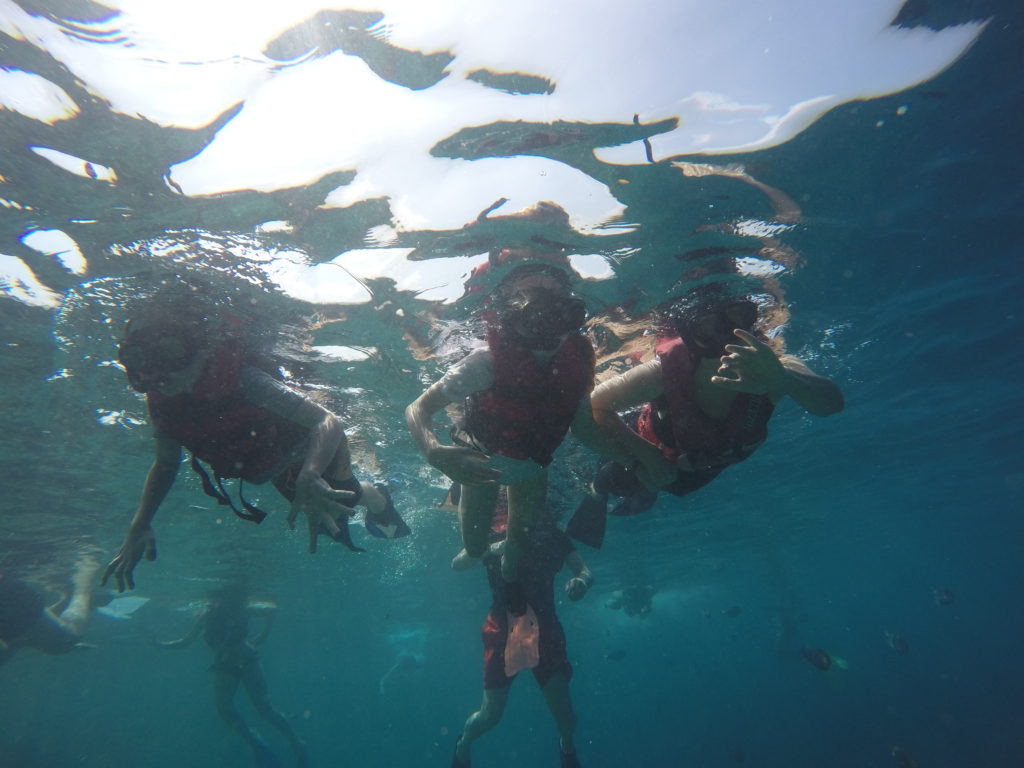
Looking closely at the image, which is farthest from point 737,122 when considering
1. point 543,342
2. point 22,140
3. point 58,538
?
point 58,538

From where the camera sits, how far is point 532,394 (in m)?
4.77

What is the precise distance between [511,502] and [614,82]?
17.0ft

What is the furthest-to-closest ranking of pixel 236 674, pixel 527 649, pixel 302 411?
pixel 236 674 < pixel 527 649 < pixel 302 411

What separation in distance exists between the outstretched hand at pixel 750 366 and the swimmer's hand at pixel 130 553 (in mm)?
5925

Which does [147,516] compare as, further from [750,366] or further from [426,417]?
[750,366]

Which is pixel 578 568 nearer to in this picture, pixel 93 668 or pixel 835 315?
pixel 835 315

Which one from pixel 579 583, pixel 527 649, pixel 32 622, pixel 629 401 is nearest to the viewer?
pixel 629 401

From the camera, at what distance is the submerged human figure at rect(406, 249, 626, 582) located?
4383mm

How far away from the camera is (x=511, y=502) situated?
20.9ft

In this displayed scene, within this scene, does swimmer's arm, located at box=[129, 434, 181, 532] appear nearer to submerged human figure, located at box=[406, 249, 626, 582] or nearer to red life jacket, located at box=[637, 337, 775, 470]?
submerged human figure, located at box=[406, 249, 626, 582]

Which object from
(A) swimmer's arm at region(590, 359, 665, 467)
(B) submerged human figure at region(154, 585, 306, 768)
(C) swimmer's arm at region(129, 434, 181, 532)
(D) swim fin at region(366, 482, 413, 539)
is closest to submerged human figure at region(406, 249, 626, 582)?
(A) swimmer's arm at region(590, 359, 665, 467)

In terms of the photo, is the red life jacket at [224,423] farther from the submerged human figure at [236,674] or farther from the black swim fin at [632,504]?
the submerged human figure at [236,674]

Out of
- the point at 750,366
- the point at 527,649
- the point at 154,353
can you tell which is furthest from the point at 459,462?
the point at 527,649

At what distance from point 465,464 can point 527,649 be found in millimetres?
5013
